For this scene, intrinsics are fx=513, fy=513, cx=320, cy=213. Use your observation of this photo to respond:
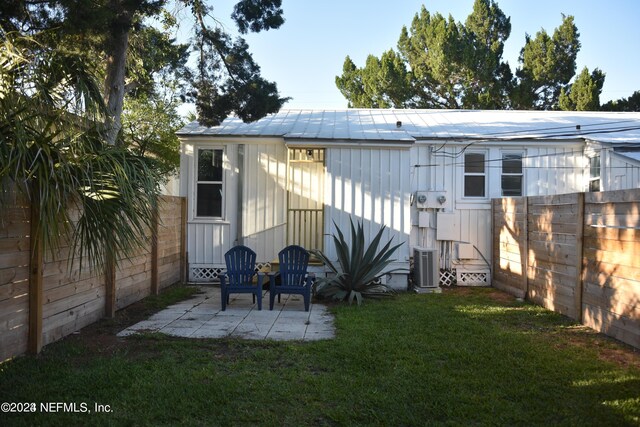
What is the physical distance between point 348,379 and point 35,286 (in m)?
3.24

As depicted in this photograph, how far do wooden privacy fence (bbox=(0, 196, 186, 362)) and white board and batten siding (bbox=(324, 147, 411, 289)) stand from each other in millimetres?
3792

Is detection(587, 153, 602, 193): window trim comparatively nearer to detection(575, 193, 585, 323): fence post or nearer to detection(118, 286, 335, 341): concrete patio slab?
detection(575, 193, 585, 323): fence post

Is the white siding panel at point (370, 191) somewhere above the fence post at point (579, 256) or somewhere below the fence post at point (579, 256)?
above

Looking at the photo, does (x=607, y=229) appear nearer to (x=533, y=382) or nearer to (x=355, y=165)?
(x=533, y=382)

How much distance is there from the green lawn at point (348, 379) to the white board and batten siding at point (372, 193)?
3516 millimetres

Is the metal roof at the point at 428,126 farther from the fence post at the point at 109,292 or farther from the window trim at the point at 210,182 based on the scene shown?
the fence post at the point at 109,292

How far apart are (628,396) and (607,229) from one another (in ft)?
8.33

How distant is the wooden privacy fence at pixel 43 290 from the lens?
476 centimetres

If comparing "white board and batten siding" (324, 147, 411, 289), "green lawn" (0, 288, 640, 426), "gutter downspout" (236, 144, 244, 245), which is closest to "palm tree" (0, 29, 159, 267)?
"green lawn" (0, 288, 640, 426)

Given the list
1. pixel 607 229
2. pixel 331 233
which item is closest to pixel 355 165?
pixel 331 233

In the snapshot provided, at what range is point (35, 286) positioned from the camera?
5125mm

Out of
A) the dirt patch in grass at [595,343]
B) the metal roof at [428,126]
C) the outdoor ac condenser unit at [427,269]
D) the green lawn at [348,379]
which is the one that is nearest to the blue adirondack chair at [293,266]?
the green lawn at [348,379]

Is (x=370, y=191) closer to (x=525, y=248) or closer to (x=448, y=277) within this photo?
(x=448, y=277)

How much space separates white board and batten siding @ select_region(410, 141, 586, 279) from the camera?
10766mm
